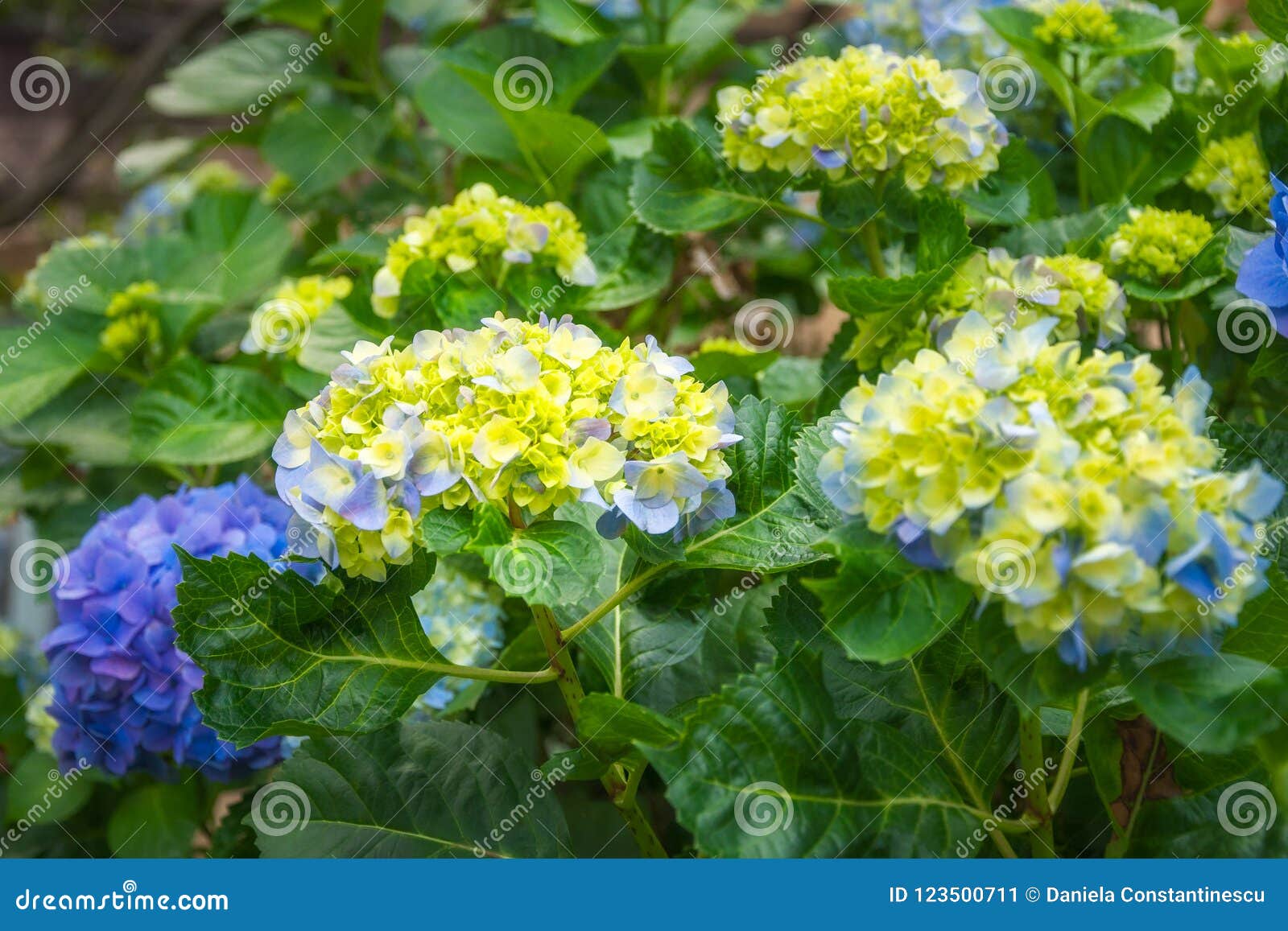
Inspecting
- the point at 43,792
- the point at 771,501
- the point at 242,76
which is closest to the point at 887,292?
the point at 771,501

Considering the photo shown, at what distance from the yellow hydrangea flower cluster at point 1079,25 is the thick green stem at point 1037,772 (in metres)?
0.70

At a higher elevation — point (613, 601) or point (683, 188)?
point (683, 188)

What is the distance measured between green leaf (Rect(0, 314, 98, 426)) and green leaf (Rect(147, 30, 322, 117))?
340mm

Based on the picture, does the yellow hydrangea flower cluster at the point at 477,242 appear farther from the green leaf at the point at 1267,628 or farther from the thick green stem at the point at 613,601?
the green leaf at the point at 1267,628

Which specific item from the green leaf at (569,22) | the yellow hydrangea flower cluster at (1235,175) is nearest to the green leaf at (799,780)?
the yellow hydrangea flower cluster at (1235,175)

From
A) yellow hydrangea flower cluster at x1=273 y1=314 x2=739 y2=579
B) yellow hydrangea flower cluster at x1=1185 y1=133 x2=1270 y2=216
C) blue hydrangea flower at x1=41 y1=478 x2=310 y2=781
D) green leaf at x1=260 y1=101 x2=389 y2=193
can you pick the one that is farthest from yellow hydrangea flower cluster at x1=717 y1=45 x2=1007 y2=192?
green leaf at x1=260 y1=101 x2=389 y2=193

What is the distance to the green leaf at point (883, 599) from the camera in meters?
0.60

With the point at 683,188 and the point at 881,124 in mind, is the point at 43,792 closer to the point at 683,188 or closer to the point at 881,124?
the point at 683,188

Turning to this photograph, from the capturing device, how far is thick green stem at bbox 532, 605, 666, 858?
76 centimetres

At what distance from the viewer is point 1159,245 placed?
94 cm

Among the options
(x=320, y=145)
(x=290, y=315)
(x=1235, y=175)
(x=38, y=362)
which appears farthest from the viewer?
(x=320, y=145)

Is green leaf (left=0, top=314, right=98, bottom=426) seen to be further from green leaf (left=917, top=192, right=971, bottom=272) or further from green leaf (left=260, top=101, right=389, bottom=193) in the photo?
green leaf (left=917, top=192, right=971, bottom=272)

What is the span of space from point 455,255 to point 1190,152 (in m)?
0.67

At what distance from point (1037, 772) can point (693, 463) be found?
0.94ft
